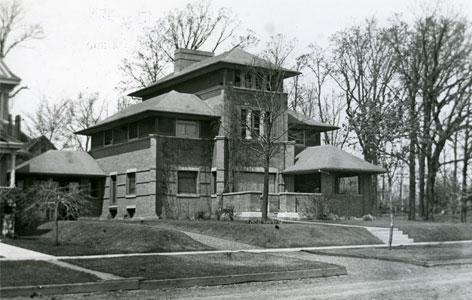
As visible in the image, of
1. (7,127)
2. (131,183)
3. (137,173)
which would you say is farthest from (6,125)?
(131,183)

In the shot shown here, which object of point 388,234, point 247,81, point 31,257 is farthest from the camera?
point 247,81

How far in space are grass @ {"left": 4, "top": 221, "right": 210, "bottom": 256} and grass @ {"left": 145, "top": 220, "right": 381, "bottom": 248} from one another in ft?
9.16

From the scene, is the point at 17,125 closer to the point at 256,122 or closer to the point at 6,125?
the point at 6,125

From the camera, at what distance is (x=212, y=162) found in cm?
3844

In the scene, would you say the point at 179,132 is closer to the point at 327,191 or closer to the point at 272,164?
the point at 272,164

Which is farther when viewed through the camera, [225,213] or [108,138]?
[108,138]

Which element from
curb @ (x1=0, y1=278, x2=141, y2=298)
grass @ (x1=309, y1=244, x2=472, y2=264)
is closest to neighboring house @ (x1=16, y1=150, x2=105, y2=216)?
grass @ (x1=309, y1=244, x2=472, y2=264)

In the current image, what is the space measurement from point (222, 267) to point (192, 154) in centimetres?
2169

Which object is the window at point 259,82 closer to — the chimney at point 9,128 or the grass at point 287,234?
the grass at point 287,234

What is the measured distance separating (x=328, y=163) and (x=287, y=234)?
12564mm

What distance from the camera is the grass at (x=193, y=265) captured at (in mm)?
14930

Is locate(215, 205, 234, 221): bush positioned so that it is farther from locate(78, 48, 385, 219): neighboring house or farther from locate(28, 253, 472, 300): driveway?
locate(28, 253, 472, 300): driveway

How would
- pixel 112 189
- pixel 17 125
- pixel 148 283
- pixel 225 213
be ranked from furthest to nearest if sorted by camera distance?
pixel 112 189
pixel 225 213
pixel 17 125
pixel 148 283

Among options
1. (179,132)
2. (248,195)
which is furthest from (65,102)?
(248,195)
